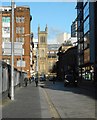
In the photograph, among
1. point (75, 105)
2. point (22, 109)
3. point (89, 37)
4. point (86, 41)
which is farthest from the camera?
point (86, 41)

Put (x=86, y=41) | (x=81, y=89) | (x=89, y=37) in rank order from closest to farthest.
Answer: (x=81, y=89) → (x=89, y=37) → (x=86, y=41)

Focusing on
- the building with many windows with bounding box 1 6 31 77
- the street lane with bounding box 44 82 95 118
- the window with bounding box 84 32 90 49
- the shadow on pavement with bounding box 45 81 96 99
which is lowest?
the shadow on pavement with bounding box 45 81 96 99

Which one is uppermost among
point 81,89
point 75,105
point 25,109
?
point 25,109

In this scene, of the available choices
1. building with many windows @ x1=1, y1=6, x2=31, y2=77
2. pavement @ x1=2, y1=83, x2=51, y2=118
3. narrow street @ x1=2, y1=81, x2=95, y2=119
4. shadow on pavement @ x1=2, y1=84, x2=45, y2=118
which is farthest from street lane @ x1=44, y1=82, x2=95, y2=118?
building with many windows @ x1=1, y1=6, x2=31, y2=77

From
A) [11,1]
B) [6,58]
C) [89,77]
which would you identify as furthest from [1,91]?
[6,58]

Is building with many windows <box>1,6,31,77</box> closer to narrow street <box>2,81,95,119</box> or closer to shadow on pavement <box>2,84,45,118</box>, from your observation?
narrow street <box>2,81,95,119</box>

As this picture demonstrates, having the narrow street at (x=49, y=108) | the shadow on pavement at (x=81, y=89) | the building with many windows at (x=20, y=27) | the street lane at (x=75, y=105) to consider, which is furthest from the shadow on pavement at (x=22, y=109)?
the building with many windows at (x=20, y=27)

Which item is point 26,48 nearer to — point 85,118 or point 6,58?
point 6,58

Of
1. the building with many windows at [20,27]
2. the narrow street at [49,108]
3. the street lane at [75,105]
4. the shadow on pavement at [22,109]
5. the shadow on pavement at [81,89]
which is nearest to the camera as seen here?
the shadow on pavement at [22,109]

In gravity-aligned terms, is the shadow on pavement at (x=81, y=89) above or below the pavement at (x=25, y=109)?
below

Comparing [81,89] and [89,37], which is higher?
[89,37]

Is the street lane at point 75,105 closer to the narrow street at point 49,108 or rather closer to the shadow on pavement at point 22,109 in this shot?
the narrow street at point 49,108

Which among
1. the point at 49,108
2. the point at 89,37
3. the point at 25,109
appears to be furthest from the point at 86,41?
the point at 25,109

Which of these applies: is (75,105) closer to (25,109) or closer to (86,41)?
(25,109)
